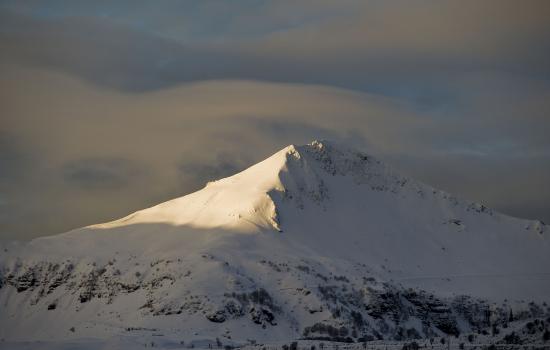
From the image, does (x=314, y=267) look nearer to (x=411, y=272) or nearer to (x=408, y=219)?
(x=411, y=272)

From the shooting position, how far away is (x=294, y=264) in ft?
463

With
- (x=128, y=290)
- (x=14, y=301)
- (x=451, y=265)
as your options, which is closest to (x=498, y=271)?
(x=451, y=265)

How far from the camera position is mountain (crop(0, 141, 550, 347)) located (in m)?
130

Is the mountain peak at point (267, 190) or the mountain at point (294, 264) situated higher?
the mountain peak at point (267, 190)

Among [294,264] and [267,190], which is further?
[267,190]

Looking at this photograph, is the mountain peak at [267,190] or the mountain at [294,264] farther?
the mountain peak at [267,190]

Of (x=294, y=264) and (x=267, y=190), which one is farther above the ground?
(x=267, y=190)

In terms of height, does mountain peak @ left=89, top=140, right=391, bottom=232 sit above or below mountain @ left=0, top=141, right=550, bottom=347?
above

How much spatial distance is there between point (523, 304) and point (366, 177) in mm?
38627

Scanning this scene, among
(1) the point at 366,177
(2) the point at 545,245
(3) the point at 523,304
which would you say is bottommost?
(3) the point at 523,304

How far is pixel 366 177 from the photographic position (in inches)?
6816

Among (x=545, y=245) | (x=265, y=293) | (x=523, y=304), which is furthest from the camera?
(x=545, y=245)

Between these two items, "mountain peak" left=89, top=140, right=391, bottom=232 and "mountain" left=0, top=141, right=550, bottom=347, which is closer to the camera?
"mountain" left=0, top=141, right=550, bottom=347

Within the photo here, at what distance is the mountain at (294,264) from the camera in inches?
5138
